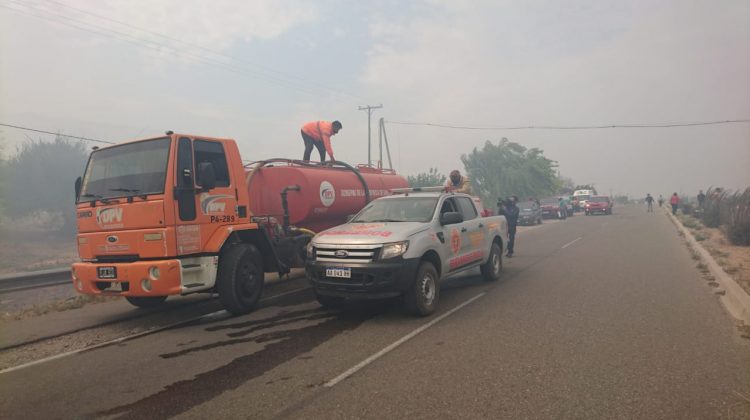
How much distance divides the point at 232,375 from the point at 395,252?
8.23 ft

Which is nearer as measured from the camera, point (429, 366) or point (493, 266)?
point (429, 366)

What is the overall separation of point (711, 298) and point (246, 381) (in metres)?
7.01

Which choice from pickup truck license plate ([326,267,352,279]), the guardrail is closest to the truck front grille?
pickup truck license plate ([326,267,352,279])

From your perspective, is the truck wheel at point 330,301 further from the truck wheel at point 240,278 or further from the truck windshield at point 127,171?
the truck windshield at point 127,171

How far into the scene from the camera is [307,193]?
8.83 meters

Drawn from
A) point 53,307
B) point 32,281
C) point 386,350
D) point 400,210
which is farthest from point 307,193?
point 32,281

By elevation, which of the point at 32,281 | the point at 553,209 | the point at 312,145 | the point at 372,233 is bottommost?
the point at 32,281

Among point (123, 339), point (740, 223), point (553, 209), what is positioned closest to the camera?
point (123, 339)

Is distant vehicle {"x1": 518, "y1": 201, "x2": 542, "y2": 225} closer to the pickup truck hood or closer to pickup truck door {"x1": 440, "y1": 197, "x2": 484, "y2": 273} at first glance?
pickup truck door {"x1": 440, "y1": 197, "x2": 484, "y2": 273}

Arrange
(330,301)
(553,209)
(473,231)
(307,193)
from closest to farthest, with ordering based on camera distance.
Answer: (330,301) < (473,231) < (307,193) < (553,209)

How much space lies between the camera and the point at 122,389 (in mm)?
4121

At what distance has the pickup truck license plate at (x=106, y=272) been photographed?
6.13 m

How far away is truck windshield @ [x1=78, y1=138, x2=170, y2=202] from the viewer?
20.4 ft

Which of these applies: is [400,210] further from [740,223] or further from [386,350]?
[740,223]
